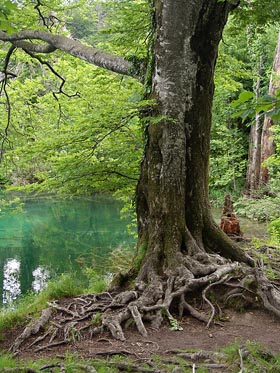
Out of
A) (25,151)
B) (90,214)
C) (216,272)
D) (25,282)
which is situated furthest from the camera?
(90,214)

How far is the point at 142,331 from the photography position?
416 centimetres

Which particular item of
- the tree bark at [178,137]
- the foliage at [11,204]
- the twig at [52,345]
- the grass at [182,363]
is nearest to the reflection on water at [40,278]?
the foliage at [11,204]

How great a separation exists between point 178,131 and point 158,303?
2.08 m

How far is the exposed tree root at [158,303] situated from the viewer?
4.22 m

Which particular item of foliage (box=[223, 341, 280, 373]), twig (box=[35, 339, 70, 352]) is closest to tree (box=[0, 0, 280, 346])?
twig (box=[35, 339, 70, 352])

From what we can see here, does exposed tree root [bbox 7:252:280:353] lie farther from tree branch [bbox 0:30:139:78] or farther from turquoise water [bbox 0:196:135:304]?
turquoise water [bbox 0:196:135:304]

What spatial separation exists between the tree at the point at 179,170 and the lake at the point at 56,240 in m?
4.97

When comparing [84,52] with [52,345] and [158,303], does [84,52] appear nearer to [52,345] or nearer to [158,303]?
[158,303]

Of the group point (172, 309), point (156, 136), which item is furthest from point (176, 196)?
point (172, 309)

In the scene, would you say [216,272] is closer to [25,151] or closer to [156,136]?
[156,136]

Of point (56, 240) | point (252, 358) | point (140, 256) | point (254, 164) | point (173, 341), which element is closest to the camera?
point (252, 358)

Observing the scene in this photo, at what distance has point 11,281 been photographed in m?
10.4

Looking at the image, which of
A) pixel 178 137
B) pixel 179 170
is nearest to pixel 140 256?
pixel 179 170

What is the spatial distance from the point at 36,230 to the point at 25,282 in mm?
6435
